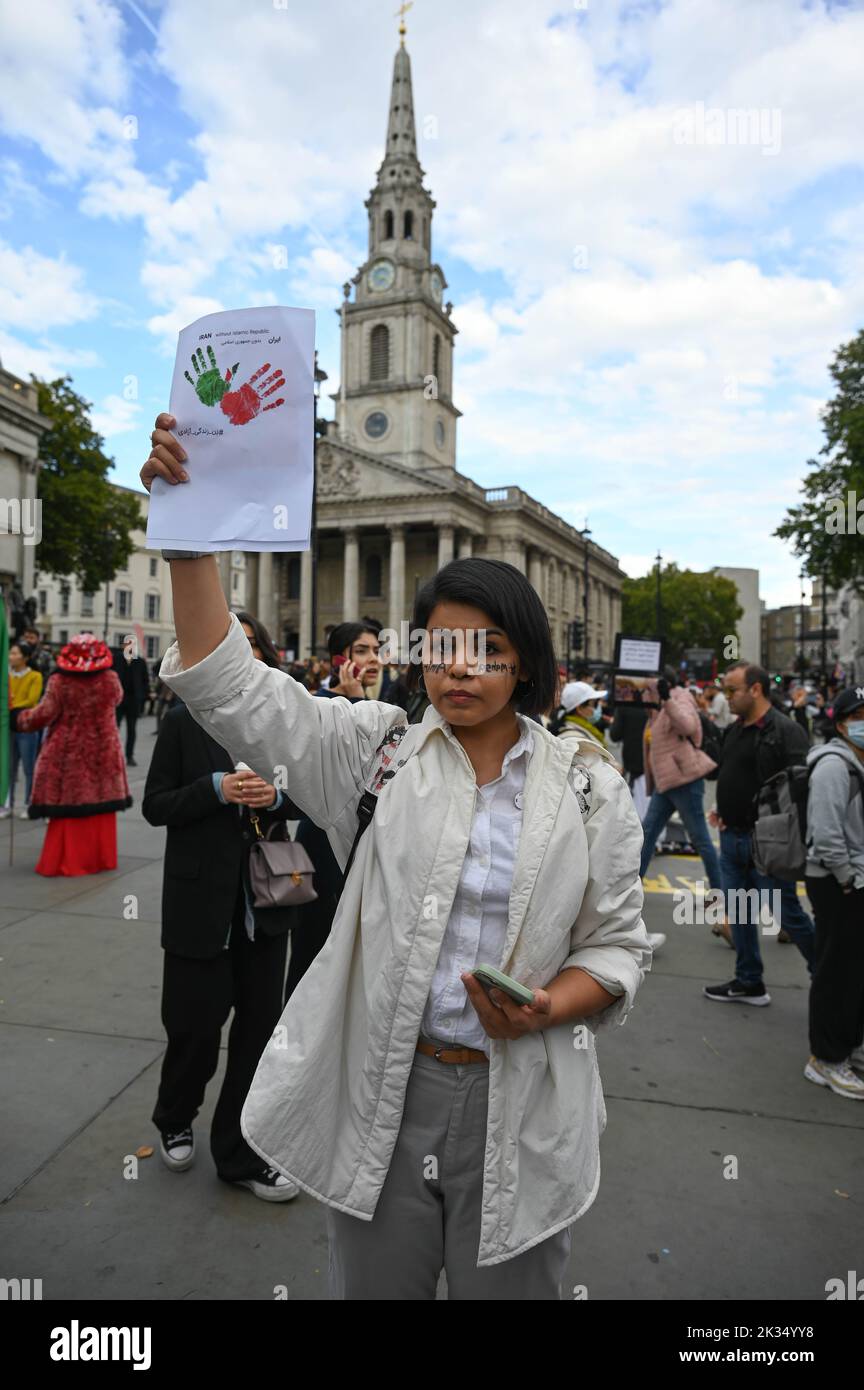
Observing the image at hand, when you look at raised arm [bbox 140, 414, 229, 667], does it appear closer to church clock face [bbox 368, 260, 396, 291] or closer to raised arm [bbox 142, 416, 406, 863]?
raised arm [bbox 142, 416, 406, 863]

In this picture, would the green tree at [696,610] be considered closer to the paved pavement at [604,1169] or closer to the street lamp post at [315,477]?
the street lamp post at [315,477]

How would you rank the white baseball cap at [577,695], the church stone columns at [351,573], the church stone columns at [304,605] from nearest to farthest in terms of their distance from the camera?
the white baseball cap at [577,695]
the church stone columns at [351,573]
the church stone columns at [304,605]

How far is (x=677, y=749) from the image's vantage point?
7301 mm

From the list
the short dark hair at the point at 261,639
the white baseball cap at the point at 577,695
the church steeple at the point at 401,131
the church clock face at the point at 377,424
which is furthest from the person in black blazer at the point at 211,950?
the church steeple at the point at 401,131

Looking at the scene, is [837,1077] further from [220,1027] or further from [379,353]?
[379,353]

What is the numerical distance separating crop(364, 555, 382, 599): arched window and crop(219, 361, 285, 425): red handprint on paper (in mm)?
56930

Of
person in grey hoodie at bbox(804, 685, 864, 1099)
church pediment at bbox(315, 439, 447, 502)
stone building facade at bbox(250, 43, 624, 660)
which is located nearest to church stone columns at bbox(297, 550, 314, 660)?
stone building facade at bbox(250, 43, 624, 660)

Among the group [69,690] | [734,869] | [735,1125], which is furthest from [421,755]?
[69,690]

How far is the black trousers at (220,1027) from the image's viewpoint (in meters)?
3.23

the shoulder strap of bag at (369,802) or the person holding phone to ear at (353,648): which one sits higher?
the person holding phone to ear at (353,648)

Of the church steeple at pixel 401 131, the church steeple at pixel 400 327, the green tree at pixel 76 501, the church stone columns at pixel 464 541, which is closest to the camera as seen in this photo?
the green tree at pixel 76 501

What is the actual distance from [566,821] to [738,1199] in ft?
8.27

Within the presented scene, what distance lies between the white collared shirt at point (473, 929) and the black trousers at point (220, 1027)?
5.74ft
